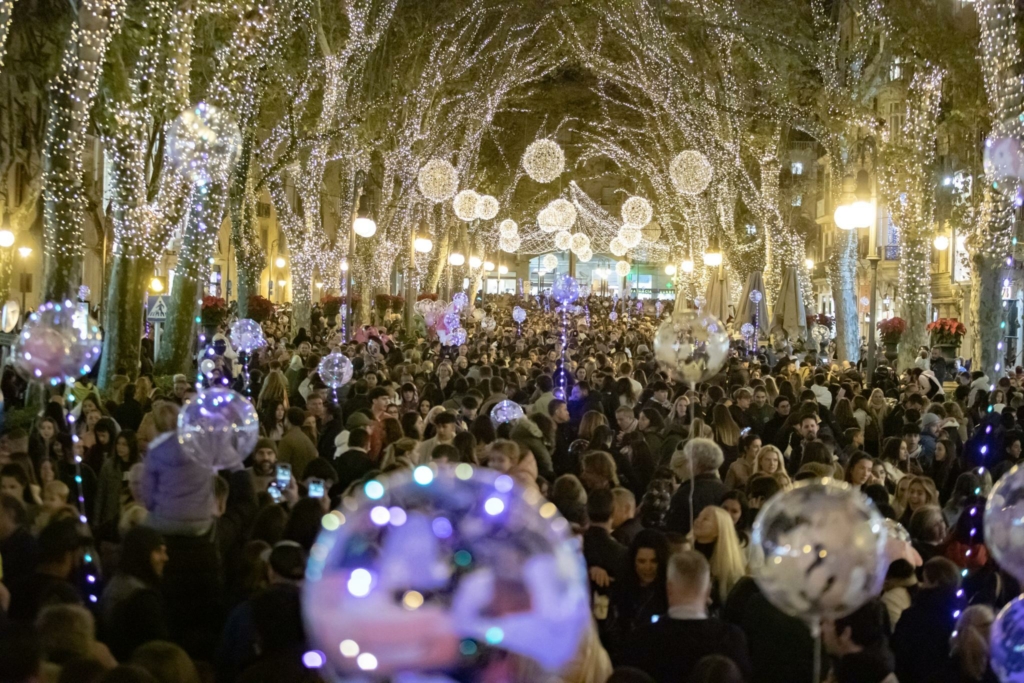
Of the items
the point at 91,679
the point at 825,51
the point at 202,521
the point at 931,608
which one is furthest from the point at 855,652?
the point at 825,51

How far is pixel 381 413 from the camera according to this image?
1065cm

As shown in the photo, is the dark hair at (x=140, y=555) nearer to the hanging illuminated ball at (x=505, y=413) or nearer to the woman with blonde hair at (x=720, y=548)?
the woman with blonde hair at (x=720, y=548)

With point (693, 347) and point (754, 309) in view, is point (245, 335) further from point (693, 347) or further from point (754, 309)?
point (754, 309)

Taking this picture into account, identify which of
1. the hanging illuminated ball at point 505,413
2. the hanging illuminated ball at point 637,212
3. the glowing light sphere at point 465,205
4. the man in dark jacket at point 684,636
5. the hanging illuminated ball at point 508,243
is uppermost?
the hanging illuminated ball at point 637,212

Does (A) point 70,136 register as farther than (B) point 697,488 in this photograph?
Yes

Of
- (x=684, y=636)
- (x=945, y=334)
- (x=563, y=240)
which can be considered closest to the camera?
(x=684, y=636)

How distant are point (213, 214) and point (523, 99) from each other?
22.1m

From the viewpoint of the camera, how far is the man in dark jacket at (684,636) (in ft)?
15.3

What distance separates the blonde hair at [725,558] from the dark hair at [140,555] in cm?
264

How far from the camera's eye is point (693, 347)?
28.3 ft

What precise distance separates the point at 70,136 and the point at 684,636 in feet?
42.9

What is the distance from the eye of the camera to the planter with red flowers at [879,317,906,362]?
24.7m

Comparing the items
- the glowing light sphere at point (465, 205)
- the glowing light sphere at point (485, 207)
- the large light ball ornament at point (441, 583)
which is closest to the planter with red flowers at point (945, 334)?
the glowing light sphere at point (465, 205)

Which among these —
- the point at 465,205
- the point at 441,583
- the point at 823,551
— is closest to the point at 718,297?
Result: the point at 465,205
